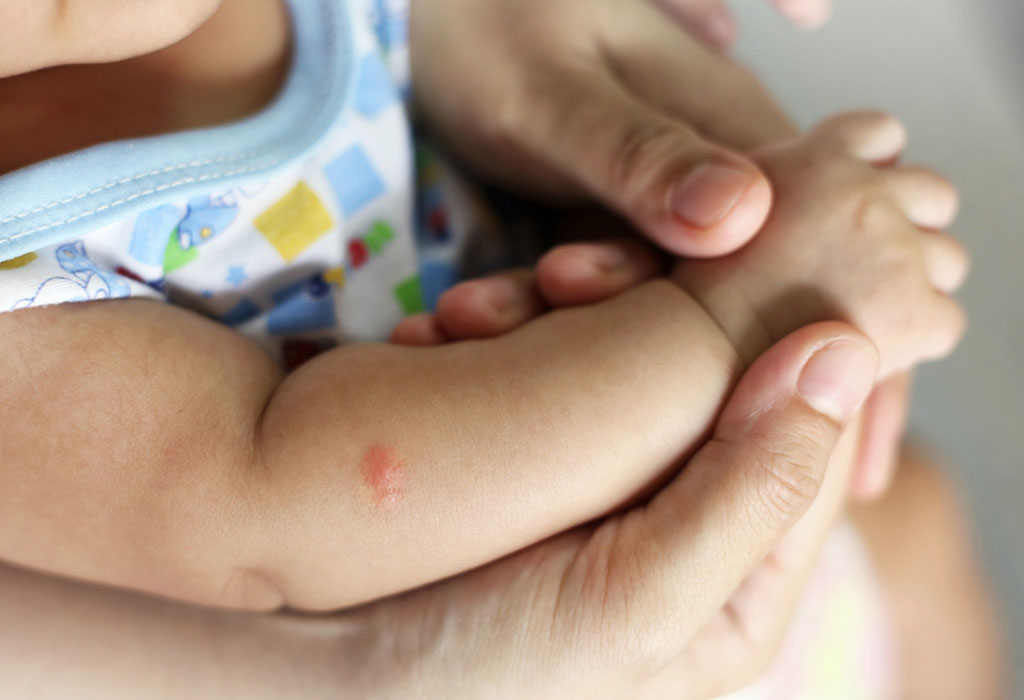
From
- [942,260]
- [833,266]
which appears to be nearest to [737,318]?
[833,266]

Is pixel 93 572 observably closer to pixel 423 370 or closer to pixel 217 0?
pixel 423 370

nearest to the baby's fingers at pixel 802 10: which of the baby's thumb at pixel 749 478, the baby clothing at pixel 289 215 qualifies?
the baby clothing at pixel 289 215

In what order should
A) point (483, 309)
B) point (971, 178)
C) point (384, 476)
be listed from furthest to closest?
point (971, 178)
point (483, 309)
point (384, 476)

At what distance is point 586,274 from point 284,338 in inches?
9.4

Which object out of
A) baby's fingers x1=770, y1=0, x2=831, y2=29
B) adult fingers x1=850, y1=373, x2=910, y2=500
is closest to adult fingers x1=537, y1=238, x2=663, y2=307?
adult fingers x1=850, y1=373, x2=910, y2=500

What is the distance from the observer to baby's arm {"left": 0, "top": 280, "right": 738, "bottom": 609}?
483 millimetres

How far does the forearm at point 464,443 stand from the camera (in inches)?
19.8

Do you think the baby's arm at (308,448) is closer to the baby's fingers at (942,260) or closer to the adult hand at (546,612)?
the adult hand at (546,612)

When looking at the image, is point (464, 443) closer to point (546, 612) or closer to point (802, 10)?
point (546, 612)

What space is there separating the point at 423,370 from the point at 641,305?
16 cm

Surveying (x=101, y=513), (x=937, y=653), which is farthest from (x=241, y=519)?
(x=937, y=653)

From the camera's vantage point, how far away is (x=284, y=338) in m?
0.65

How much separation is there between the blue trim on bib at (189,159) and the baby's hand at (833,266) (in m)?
0.31

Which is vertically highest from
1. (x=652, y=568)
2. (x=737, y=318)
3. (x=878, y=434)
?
(x=737, y=318)
